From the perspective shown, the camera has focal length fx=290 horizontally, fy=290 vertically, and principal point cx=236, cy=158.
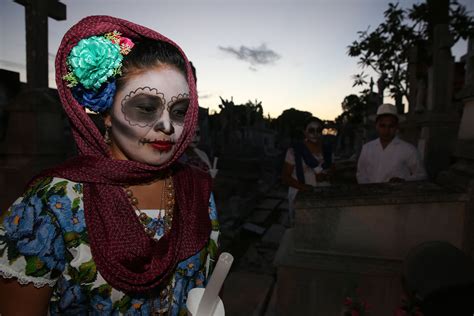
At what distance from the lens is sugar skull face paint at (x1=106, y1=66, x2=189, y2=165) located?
1.18 m

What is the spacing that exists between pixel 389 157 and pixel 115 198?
3.63m

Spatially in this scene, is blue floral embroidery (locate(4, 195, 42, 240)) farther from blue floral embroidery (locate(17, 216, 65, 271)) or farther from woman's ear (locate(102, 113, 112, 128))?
woman's ear (locate(102, 113, 112, 128))

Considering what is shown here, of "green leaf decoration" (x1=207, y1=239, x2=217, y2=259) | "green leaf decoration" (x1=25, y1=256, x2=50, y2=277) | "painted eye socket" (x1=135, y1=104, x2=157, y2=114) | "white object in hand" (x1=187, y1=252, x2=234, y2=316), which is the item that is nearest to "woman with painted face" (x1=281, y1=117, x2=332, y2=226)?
"green leaf decoration" (x1=207, y1=239, x2=217, y2=259)

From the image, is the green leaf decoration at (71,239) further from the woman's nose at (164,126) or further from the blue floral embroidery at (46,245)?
the woman's nose at (164,126)

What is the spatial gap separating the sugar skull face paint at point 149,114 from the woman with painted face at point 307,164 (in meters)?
3.19

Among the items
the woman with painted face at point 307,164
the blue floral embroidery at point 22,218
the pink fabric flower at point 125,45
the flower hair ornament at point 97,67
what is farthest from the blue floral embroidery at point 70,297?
the woman with painted face at point 307,164

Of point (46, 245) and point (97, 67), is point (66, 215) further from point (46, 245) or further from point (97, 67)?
point (97, 67)

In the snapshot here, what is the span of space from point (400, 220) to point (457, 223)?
0.49 m

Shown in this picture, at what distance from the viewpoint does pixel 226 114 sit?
1923cm

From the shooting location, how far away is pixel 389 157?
150 inches

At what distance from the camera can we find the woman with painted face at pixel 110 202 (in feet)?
3.47

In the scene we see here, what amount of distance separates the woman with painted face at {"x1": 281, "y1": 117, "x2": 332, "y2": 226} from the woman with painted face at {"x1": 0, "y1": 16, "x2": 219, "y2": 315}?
3.12 metres

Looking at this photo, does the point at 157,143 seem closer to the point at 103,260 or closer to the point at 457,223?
the point at 103,260

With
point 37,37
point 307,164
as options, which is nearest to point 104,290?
point 307,164
